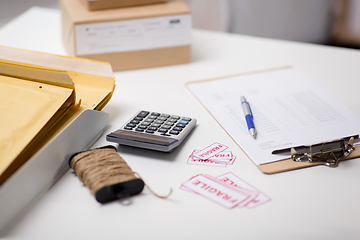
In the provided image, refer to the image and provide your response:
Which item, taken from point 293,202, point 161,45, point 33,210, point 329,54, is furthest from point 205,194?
point 329,54

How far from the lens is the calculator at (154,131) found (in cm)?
61

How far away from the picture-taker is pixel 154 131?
638 millimetres

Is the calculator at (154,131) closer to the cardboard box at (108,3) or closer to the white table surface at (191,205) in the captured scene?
the white table surface at (191,205)

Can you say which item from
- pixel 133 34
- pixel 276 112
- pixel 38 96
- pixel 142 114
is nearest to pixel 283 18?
pixel 133 34

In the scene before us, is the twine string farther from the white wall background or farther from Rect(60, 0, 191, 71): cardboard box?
the white wall background

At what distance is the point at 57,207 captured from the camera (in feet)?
1.71

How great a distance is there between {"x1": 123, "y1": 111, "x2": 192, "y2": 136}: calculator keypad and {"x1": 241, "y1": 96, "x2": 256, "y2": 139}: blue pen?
4.2 inches

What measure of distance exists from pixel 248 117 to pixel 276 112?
7cm

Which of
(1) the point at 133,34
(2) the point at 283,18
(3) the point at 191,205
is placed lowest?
(2) the point at 283,18

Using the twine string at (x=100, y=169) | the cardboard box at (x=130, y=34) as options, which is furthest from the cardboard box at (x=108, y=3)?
the twine string at (x=100, y=169)

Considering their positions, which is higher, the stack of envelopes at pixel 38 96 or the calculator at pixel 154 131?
the stack of envelopes at pixel 38 96

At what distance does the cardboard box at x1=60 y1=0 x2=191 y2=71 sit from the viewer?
893mm

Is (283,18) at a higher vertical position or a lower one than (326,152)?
lower

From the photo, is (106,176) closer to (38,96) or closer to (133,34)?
(38,96)
